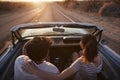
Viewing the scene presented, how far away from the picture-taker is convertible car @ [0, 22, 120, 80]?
380 centimetres

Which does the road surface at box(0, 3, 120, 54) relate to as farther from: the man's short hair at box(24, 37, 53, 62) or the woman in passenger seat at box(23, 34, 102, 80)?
the man's short hair at box(24, 37, 53, 62)

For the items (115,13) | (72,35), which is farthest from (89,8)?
(72,35)

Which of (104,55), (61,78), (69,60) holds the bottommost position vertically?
(69,60)

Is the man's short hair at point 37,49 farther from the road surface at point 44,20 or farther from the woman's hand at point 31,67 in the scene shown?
the road surface at point 44,20

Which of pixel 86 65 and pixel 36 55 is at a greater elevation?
pixel 36 55

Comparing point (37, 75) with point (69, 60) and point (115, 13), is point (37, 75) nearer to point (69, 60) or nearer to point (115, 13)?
point (69, 60)

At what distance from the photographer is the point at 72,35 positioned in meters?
5.14

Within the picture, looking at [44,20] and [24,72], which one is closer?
[24,72]

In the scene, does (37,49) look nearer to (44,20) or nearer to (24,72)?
(24,72)

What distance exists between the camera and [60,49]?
5.09 m

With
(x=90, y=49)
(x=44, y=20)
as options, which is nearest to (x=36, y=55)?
(x=90, y=49)

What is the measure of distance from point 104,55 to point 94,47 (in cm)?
112

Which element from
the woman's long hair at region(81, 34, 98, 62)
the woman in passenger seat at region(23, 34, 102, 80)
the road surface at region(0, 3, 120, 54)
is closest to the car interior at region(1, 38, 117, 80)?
the woman in passenger seat at region(23, 34, 102, 80)

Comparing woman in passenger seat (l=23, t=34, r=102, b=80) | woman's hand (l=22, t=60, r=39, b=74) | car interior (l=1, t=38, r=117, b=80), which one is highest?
woman's hand (l=22, t=60, r=39, b=74)
